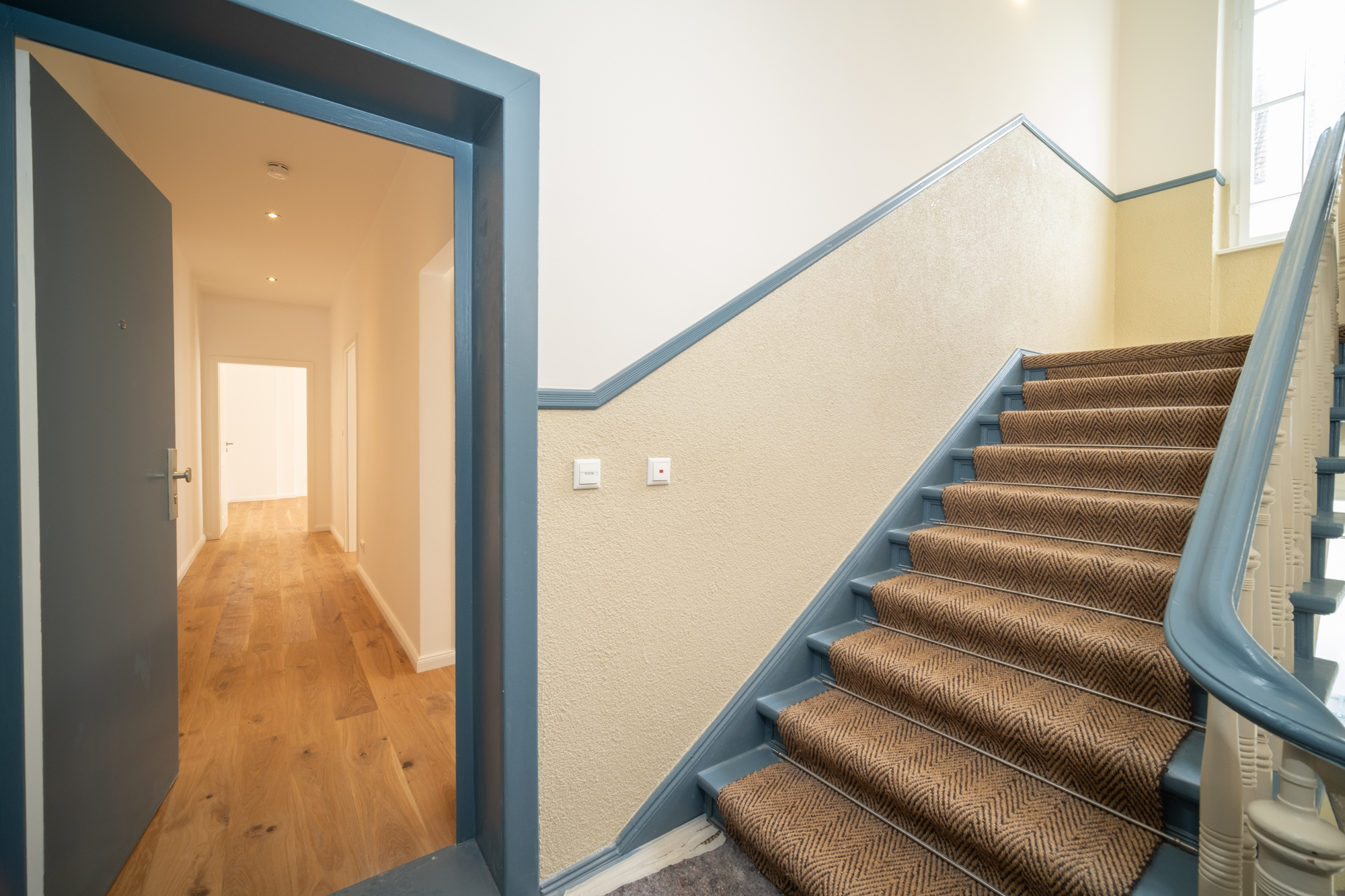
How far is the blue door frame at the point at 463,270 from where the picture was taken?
108 cm

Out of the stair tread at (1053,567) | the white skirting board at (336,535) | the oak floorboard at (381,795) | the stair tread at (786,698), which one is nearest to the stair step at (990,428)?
the stair tread at (1053,567)

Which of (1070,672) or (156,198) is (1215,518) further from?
(156,198)

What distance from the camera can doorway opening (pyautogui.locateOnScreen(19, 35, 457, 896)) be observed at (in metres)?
1.65

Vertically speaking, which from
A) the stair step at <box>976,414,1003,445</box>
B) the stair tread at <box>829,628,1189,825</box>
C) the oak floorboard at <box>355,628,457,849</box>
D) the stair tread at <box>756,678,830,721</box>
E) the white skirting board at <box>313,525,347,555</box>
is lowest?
the oak floorboard at <box>355,628,457,849</box>

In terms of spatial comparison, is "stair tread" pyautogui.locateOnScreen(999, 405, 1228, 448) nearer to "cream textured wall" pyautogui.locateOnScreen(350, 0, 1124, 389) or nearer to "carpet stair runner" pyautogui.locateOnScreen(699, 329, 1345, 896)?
"carpet stair runner" pyautogui.locateOnScreen(699, 329, 1345, 896)

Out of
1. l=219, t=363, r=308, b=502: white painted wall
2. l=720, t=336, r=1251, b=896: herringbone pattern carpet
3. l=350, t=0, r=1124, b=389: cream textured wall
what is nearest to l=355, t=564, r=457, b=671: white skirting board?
l=720, t=336, r=1251, b=896: herringbone pattern carpet

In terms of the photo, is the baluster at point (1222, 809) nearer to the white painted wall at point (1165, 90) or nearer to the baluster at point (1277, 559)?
the baluster at point (1277, 559)

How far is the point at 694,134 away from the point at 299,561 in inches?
200

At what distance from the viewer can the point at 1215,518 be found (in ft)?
2.93

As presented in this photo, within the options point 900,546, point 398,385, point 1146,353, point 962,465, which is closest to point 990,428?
point 962,465

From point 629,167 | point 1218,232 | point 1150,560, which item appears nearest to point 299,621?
point 629,167

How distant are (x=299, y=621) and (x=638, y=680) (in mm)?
2858

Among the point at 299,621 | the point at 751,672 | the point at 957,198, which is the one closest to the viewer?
the point at 751,672

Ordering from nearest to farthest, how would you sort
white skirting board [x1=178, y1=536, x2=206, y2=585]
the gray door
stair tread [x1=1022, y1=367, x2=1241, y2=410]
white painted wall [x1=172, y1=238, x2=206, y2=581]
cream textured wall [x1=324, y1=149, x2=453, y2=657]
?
the gray door → stair tread [x1=1022, y1=367, x2=1241, y2=410] → cream textured wall [x1=324, y1=149, x2=453, y2=657] → white painted wall [x1=172, y1=238, x2=206, y2=581] → white skirting board [x1=178, y1=536, x2=206, y2=585]
